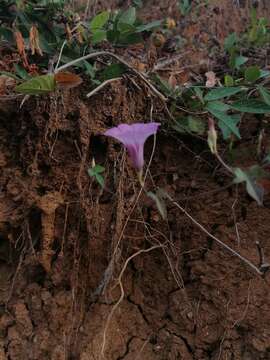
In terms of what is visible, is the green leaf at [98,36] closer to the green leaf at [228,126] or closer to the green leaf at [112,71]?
the green leaf at [112,71]

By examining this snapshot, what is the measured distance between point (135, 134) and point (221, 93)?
41 centimetres

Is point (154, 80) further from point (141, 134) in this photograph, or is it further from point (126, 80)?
point (141, 134)

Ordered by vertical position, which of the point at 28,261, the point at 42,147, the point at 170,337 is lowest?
the point at 170,337

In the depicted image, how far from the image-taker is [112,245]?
1452mm

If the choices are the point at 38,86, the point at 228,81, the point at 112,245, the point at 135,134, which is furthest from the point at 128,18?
the point at 112,245

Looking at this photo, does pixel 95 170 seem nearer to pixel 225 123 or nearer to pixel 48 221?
pixel 48 221

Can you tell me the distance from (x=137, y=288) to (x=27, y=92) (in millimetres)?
737

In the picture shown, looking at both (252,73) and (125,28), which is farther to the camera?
(125,28)

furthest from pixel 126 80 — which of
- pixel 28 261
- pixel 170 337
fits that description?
pixel 170 337

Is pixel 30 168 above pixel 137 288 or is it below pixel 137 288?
above

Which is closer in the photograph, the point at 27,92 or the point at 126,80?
the point at 27,92

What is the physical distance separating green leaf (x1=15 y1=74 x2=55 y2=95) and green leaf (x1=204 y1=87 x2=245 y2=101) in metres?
0.49

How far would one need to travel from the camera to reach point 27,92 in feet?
4.39

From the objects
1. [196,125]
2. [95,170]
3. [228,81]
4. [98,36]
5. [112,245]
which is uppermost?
[98,36]
